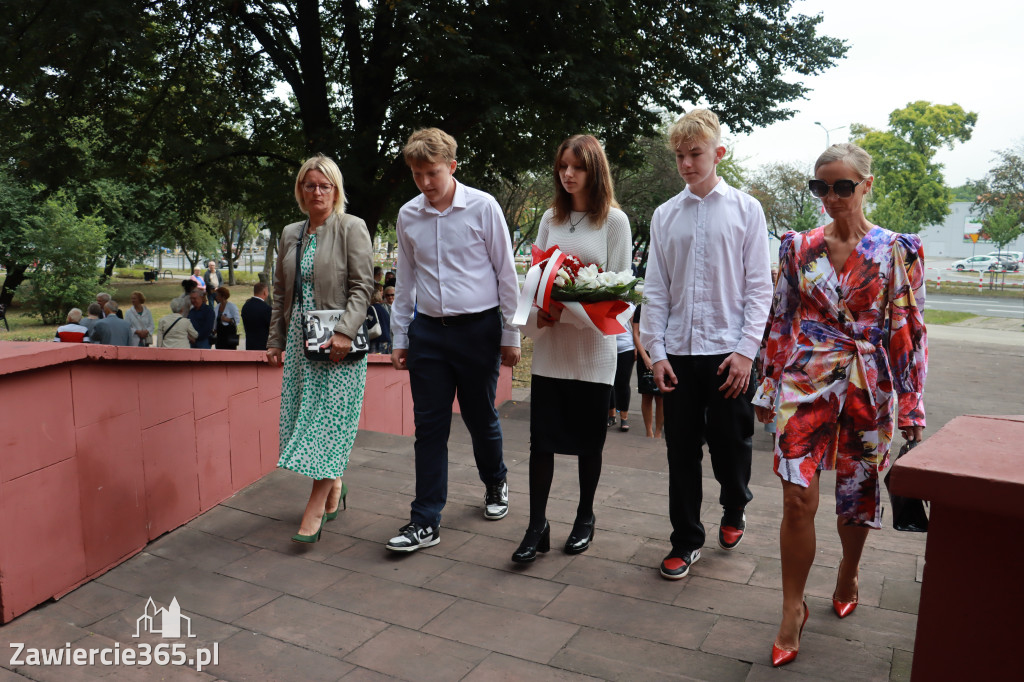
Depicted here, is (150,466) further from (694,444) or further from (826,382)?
(826,382)

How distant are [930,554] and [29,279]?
116ft

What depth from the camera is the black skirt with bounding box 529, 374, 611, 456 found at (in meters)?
3.63

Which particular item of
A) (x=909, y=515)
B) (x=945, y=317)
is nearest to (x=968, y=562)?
(x=909, y=515)

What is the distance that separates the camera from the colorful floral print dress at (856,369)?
2.70 metres

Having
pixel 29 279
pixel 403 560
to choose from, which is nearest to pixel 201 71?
pixel 403 560

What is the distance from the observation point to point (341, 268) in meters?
4.02

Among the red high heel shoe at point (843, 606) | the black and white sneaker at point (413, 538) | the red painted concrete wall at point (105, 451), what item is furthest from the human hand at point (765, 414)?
the red painted concrete wall at point (105, 451)

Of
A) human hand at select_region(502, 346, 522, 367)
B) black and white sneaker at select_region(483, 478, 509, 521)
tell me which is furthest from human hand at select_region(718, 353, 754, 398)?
black and white sneaker at select_region(483, 478, 509, 521)

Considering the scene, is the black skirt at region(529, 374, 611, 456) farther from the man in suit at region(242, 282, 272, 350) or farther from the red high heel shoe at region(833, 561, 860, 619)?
the man in suit at region(242, 282, 272, 350)

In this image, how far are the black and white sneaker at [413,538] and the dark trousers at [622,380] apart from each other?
3.77m

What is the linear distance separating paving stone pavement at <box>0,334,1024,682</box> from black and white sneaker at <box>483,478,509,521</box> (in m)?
0.04

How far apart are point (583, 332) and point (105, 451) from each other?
2.20 m

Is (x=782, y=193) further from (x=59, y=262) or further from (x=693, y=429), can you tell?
(x=693, y=429)

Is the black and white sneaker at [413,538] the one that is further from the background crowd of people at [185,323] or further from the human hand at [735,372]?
the background crowd of people at [185,323]
